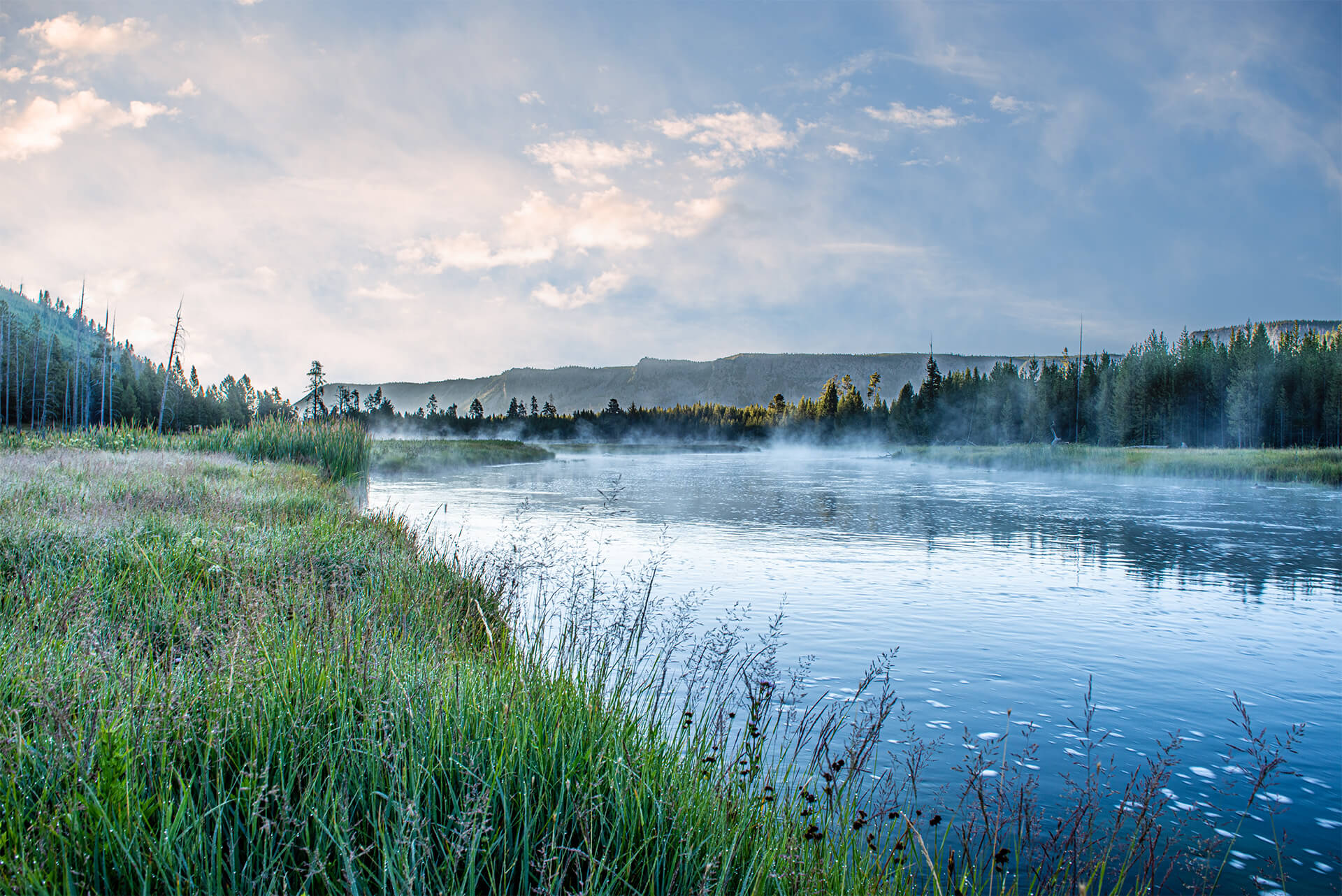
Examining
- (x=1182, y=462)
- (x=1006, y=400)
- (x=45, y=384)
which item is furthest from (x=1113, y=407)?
(x=45, y=384)

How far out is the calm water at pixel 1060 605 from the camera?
6785mm

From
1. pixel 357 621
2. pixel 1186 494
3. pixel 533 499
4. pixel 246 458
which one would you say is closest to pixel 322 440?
pixel 246 458

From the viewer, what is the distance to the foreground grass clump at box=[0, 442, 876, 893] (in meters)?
2.82

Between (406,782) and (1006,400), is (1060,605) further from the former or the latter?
(1006,400)

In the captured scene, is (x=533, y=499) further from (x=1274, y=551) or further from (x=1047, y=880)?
(x=1047, y=880)

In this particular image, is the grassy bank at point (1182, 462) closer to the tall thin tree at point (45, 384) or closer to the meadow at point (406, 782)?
the meadow at point (406, 782)

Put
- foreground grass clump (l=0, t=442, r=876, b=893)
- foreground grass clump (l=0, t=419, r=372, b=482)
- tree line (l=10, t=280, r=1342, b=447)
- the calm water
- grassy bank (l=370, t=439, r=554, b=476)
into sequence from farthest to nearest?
tree line (l=10, t=280, r=1342, b=447)
grassy bank (l=370, t=439, r=554, b=476)
foreground grass clump (l=0, t=419, r=372, b=482)
the calm water
foreground grass clump (l=0, t=442, r=876, b=893)

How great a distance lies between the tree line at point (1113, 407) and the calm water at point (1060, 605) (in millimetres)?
23552

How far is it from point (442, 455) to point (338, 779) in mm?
57115

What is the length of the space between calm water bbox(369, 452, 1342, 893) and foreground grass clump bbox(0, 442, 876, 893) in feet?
11.3

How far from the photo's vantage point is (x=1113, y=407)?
91.6 metres

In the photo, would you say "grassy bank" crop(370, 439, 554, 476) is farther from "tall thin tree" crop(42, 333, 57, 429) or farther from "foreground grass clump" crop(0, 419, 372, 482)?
"tall thin tree" crop(42, 333, 57, 429)

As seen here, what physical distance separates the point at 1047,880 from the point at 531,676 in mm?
3176

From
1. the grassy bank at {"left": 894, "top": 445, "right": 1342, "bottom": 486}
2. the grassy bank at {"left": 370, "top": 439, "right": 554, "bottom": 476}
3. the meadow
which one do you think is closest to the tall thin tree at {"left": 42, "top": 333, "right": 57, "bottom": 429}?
the grassy bank at {"left": 370, "top": 439, "right": 554, "bottom": 476}
